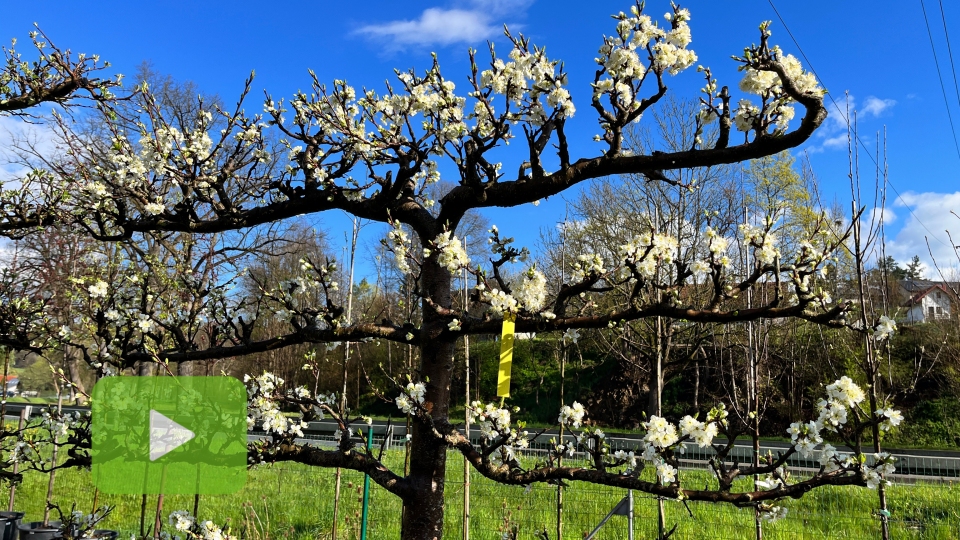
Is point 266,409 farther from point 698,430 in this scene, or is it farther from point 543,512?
point 543,512

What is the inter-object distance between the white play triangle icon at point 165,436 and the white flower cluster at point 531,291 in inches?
60.0

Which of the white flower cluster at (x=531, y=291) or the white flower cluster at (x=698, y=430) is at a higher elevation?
the white flower cluster at (x=531, y=291)

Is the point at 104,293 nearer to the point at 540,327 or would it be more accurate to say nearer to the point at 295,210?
the point at 295,210

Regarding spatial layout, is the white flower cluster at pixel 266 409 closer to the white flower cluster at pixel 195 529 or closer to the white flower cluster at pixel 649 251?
the white flower cluster at pixel 195 529

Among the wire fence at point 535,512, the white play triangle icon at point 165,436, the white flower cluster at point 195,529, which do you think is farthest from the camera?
the wire fence at point 535,512

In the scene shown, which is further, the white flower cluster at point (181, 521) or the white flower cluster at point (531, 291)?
the white flower cluster at point (181, 521)

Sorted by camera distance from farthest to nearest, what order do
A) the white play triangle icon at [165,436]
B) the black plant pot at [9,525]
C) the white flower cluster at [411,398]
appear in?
the black plant pot at [9,525] → the white play triangle icon at [165,436] → the white flower cluster at [411,398]

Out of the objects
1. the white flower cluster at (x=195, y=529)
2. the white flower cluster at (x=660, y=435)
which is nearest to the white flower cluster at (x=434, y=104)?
the white flower cluster at (x=660, y=435)

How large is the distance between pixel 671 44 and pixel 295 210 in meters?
1.53

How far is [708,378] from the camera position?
14.3m

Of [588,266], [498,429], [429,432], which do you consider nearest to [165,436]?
[429,432]
